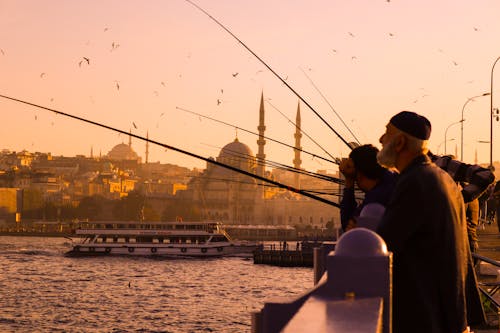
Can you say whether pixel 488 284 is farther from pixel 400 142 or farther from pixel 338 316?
pixel 338 316

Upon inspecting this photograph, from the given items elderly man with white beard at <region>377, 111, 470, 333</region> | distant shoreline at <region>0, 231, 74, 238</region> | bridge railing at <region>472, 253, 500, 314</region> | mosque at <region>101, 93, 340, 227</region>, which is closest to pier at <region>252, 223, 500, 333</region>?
elderly man with white beard at <region>377, 111, 470, 333</region>

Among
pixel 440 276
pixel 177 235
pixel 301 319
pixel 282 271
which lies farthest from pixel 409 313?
pixel 177 235

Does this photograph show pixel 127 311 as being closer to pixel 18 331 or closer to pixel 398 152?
pixel 18 331

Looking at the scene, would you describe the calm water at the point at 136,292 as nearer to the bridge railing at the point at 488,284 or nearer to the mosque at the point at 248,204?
the bridge railing at the point at 488,284

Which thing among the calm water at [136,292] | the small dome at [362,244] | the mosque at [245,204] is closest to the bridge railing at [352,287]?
the small dome at [362,244]

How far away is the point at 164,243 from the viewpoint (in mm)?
72938

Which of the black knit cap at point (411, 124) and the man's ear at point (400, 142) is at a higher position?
the black knit cap at point (411, 124)

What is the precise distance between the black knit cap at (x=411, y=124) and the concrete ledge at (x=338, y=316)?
845 mm

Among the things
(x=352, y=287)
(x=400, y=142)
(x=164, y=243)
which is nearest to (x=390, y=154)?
(x=400, y=142)

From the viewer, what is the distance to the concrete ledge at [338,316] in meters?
2.15

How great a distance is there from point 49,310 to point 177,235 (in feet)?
111

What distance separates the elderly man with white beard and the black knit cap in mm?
181

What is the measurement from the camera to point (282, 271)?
6419 cm

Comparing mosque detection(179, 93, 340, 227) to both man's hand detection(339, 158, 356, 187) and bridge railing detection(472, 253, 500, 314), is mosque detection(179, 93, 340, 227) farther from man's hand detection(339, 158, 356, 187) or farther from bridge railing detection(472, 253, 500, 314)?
man's hand detection(339, 158, 356, 187)
